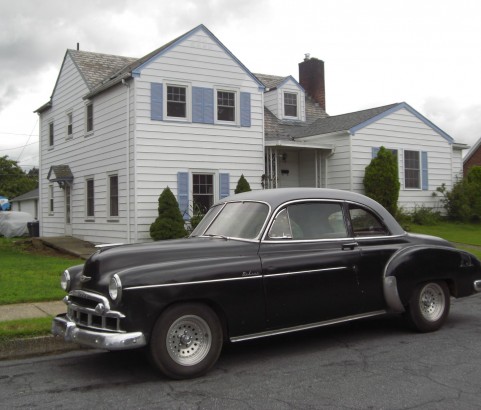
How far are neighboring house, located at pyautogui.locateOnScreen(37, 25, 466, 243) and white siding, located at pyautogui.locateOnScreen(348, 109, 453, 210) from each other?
4cm

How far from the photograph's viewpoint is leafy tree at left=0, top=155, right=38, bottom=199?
195 feet

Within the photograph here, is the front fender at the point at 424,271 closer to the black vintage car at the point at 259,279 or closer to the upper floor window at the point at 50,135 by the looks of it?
the black vintage car at the point at 259,279

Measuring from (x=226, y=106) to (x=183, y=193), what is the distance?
10.8 feet

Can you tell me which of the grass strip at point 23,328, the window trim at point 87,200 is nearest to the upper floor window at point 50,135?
the window trim at point 87,200

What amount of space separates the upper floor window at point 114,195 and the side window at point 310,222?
40.2ft

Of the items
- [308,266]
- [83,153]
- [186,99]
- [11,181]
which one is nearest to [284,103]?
[186,99]

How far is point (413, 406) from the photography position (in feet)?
14.7

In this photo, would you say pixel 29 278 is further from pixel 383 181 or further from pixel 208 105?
pixel 383 181

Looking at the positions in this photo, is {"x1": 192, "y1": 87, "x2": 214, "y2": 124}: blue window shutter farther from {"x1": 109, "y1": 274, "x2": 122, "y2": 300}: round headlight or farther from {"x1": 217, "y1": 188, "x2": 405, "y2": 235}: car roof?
{"x1": 109, "y1": 274, "x2": 122, "y2": 300}: round headlight

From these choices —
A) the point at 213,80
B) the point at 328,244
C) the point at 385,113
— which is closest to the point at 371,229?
the point at 328,244

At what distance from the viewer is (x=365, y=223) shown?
696cm

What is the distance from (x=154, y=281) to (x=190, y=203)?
1216 centimetres

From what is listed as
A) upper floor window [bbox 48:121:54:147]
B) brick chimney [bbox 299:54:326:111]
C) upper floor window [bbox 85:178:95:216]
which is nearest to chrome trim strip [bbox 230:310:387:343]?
upper floor window [bbox 85:178:95:216]

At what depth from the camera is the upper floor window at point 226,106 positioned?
18.1 meters
